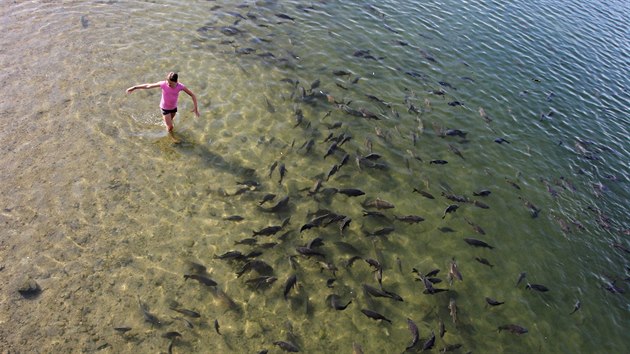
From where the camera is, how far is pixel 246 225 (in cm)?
1062

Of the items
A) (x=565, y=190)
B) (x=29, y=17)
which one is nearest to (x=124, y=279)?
(x=29, y=17)

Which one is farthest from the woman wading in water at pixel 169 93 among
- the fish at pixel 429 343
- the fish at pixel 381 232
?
the fish at pixel 429 343

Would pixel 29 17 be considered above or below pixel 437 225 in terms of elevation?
above

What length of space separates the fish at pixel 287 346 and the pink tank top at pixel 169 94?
298 inches

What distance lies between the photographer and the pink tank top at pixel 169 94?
1148cm

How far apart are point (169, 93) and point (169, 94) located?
3 centimetres

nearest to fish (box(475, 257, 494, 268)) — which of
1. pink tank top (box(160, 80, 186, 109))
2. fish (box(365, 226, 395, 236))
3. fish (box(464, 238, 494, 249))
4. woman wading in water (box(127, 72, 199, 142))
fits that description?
fish (box(464, 238, 494, 249))

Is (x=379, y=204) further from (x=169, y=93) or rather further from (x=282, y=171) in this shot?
(x=169, y=93)

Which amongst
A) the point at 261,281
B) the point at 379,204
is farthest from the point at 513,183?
the point at 261,281

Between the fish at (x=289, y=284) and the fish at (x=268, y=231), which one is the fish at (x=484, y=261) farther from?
the fish at (x=268, y=231)

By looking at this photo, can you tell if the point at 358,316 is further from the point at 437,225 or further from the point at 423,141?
the point at 423,141

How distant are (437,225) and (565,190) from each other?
5.96 metres

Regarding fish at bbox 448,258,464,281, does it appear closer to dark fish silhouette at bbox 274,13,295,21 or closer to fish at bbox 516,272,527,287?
fish at bbox 516,272,527,287

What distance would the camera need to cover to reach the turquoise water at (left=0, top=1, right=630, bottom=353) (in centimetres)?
897
